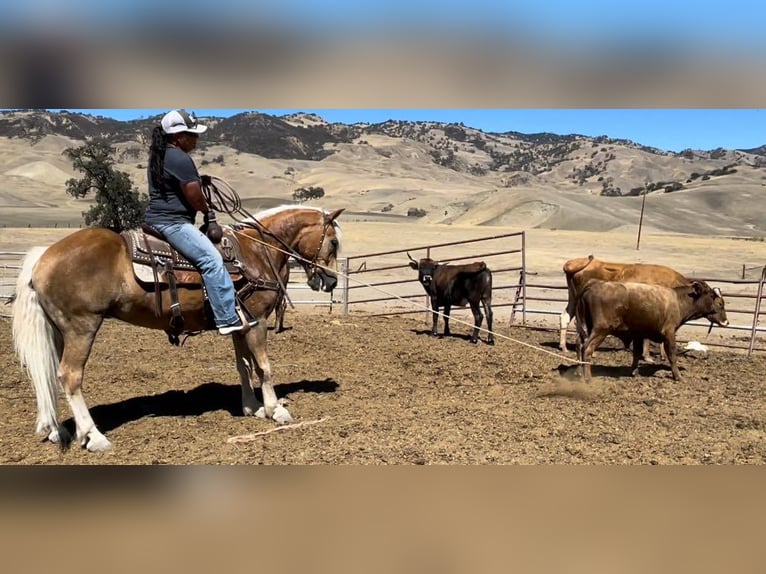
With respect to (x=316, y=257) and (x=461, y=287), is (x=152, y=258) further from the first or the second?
(x=461, y=287)

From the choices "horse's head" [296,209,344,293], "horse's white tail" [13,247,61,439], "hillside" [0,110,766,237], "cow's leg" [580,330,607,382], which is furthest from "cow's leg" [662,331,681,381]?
"hillside" [0,110,766,237]

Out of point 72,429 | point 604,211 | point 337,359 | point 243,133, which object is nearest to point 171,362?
point 337,359

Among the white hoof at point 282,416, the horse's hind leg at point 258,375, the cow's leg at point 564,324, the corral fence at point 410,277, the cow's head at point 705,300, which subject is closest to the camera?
the white hoof at point 282,416

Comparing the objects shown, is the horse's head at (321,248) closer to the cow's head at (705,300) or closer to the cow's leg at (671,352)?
the cow's leg at (671,352)

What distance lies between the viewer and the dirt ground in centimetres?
454

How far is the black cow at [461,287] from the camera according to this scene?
11.7m

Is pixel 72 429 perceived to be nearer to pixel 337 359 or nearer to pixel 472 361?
pixel 337 359

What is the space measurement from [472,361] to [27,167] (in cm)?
10319

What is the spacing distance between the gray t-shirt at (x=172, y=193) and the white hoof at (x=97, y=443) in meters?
1.70

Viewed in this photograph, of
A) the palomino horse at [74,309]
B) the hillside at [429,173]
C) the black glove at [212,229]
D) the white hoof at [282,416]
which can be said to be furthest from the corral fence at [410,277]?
the hillside at [429,173]

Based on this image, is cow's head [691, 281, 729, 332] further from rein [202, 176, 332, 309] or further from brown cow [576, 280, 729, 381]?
rein [202, 176, 332, 309]

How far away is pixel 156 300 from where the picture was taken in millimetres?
5238

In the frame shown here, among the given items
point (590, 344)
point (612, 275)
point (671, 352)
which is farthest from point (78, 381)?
point (612, 275)

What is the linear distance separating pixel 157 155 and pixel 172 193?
12.6 inches
